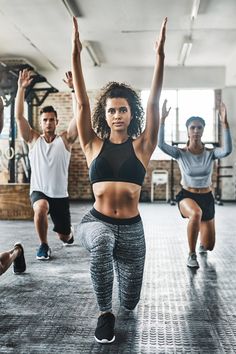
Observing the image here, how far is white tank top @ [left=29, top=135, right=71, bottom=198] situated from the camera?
4.46 meters

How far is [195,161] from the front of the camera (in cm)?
434

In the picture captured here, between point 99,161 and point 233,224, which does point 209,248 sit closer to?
point 99,161

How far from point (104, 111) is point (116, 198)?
60 cm

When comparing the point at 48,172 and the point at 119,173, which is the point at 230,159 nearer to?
the point at 48,172

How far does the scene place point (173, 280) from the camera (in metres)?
3.64

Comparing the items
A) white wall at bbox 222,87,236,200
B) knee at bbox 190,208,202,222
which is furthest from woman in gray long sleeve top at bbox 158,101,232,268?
white wall at bbox 222,87,236,200

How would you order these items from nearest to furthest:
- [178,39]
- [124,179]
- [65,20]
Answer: [124,179] < [65,20] < [178,39]

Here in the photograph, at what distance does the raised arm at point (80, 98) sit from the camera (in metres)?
2.46

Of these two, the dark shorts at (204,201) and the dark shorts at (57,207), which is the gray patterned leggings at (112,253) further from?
the dark shorts at (57,207)

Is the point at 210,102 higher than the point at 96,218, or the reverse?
the point at 210,102

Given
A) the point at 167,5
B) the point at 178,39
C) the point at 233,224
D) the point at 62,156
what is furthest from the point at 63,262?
the point at 178,39

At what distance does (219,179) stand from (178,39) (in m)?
4.29

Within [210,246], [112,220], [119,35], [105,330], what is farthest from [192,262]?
[119,35]

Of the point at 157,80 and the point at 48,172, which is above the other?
the point at 157,80
